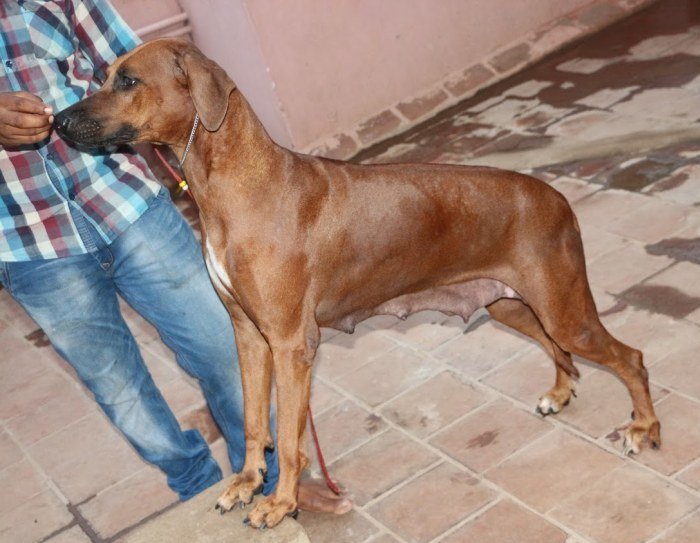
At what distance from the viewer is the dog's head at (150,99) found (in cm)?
354

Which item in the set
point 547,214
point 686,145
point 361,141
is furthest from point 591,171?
point 547,214

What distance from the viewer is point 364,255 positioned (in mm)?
4094

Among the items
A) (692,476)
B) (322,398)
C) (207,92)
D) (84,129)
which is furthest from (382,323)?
(84,129)

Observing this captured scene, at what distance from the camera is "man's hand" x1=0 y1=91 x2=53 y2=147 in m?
3.58

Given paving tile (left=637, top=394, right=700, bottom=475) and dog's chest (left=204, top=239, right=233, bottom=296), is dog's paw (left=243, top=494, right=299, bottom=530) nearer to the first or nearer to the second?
dog's chest (left=204, top=239, right=233, bottom=296)

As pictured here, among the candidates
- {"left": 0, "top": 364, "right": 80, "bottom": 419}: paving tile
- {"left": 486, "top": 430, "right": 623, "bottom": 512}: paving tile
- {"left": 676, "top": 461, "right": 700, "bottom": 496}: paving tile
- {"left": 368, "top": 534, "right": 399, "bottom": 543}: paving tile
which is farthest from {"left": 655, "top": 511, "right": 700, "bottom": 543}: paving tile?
{"left": 0, "top": 364, "right": 80, "bottom": 419}: paving tile

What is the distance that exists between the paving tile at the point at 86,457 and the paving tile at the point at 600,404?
227 cm

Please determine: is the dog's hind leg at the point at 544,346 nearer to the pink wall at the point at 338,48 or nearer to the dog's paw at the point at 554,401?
the dog's paw at the point at 554,401

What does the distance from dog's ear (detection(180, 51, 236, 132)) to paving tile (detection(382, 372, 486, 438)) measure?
6.95 feet

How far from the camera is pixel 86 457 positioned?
593 cm

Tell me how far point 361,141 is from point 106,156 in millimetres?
5652

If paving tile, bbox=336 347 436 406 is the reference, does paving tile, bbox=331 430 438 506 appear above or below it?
above

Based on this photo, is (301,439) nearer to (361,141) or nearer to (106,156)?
(106,156)

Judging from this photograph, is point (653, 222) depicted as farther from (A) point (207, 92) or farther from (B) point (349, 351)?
(A) point (207, 92)
